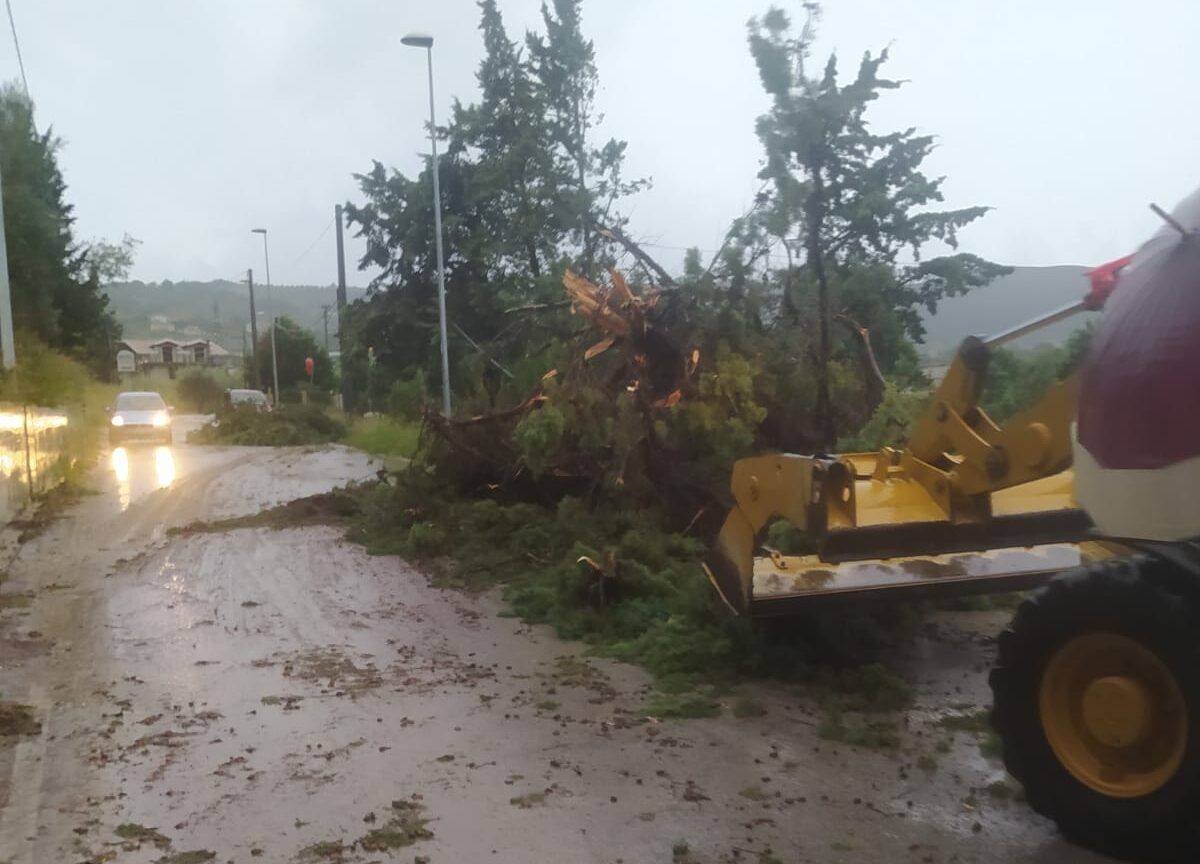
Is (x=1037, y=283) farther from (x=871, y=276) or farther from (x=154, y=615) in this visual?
(x=154, y=615)

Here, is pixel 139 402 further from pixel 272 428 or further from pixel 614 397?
pixel 614 397

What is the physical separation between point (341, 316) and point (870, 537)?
26550 mm

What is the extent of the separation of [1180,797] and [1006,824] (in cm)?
101

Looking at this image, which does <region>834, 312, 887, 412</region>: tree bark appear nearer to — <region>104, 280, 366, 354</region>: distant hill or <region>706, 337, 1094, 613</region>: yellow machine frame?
<region>706, 337, 1094, 613</region>: yellow machine frame

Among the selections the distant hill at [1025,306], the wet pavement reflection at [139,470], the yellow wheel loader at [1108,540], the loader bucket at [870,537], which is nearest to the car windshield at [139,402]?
the wet pavement reflection at [139,470]

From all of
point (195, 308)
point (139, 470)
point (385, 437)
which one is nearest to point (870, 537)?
point (139, 470)

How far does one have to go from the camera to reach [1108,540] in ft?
14.8

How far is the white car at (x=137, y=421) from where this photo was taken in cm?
3300

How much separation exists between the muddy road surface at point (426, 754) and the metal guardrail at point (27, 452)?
16.9ft

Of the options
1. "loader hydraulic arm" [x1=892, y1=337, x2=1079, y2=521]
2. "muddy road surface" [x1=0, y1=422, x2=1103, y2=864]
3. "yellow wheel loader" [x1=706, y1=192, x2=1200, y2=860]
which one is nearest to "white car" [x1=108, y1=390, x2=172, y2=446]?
"muddy road surface" [x1=0, y1=422, x2=1103, y2=864]

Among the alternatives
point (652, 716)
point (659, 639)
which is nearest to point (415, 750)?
point (652, 716)

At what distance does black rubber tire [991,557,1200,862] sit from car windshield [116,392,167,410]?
33.3m

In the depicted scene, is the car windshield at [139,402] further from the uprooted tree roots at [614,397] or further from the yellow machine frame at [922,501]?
the yellow machine frame at [922,501]

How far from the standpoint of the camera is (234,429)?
3719 cm
